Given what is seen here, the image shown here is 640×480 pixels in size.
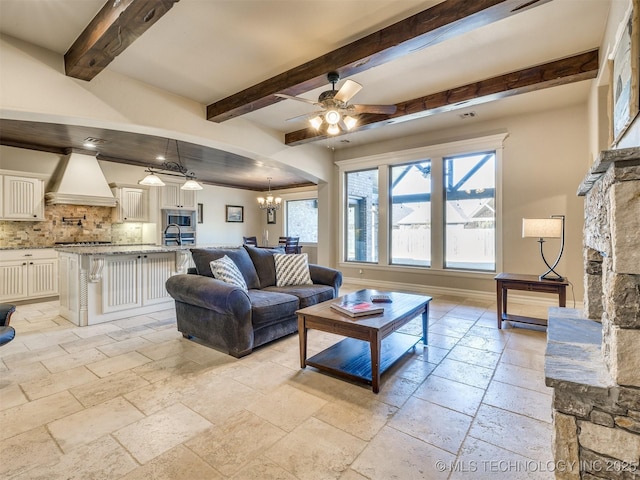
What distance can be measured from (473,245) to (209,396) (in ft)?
15.4

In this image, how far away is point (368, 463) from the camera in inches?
60.7

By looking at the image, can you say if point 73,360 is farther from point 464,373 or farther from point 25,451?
point 464,373

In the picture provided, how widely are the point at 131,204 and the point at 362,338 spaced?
20.2 ft

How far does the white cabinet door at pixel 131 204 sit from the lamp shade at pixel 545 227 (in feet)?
22.6

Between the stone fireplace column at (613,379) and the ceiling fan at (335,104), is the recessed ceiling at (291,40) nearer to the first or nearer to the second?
the ceiling fan at (335,104)

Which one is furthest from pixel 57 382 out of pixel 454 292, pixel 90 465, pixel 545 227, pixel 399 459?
pixel 454 292

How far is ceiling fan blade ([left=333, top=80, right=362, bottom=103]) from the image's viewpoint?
2.89 m

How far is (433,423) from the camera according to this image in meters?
1.87

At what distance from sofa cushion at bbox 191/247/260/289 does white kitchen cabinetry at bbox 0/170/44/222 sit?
144 inches

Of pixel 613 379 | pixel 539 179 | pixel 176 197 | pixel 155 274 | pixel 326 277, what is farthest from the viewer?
pixel 176 197

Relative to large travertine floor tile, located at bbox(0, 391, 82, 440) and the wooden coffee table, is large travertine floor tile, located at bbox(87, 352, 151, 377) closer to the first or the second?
large travertine floor tile, located at bbox(0, 391, 82, 440)

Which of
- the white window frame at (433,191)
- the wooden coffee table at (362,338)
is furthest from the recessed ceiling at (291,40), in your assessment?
the wooden coffee table at (362,338)

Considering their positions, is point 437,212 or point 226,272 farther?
point 437,212

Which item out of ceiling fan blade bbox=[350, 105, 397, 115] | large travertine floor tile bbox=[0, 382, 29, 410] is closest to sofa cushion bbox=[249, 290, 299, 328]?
large travertine floor tile bbox=[0, 382, 29, 410]
